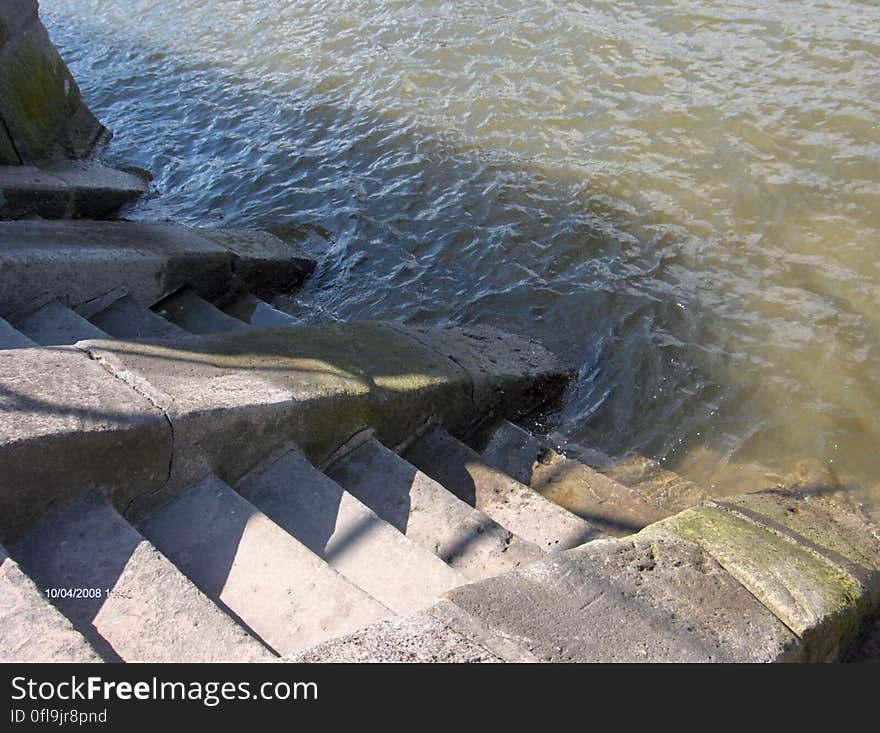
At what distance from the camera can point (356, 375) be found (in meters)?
4.58

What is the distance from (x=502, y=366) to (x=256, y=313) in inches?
81.8

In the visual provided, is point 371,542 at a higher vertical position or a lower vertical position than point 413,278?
higher

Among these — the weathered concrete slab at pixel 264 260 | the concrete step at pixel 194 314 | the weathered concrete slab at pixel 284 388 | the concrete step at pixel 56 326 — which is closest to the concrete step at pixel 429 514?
the weathered concrete slab at pixel 284 388

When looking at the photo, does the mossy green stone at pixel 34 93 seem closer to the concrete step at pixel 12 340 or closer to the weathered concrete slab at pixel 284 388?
the concrete step at pixel 12 340

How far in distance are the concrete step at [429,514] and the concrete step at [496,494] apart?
0.17m

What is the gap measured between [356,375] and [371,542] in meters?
1.09

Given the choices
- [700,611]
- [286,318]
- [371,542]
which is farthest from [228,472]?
[286,318]

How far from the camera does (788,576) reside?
11.3 feet

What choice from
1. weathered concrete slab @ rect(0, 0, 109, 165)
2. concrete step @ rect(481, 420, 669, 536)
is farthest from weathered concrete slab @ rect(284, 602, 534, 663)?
weathered concrete slab @ rect(0, 0, 109, 165)

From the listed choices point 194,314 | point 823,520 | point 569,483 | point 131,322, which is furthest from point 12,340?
point 823,520

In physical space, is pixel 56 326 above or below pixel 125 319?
above

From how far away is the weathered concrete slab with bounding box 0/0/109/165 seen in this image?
26.9 ft

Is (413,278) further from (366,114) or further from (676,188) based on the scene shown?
(366,114)
